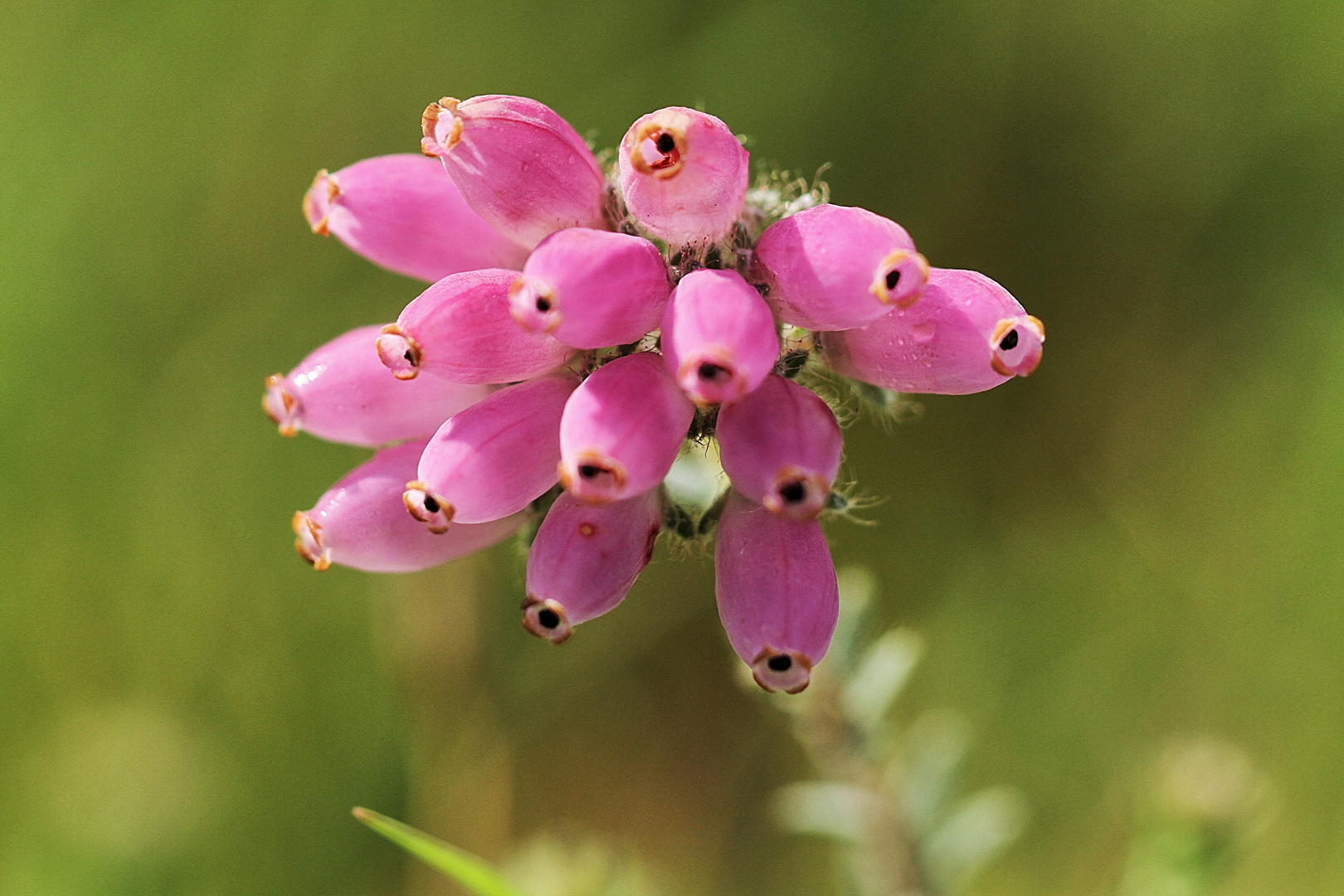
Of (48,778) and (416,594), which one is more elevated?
(416,594)

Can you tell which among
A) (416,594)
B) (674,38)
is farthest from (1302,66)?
(416,594)

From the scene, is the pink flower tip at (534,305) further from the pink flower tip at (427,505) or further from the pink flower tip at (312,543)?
the pink flower tip at (312,543)

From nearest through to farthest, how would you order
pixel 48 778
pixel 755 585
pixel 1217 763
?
pixel 755 585
pixel 1217 763
pixel 48 778

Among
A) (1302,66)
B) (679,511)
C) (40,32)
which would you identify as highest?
(1302,66)

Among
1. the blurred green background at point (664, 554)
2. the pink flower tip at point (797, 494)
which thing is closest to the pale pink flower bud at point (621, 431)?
the pink flower tip at point (797, 494)

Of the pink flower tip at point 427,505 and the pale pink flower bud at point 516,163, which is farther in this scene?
the pale pink flower bud at point 516,163

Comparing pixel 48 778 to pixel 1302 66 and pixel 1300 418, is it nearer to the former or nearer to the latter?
pixel 1300 418

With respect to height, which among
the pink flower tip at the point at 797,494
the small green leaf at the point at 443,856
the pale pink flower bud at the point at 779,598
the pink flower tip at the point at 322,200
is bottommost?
the small green leaf at the point at 443,856

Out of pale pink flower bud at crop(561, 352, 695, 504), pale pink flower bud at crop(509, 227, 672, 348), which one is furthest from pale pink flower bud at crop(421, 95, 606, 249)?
pale pink flower bud at crop(561, 352, 695, 504)
